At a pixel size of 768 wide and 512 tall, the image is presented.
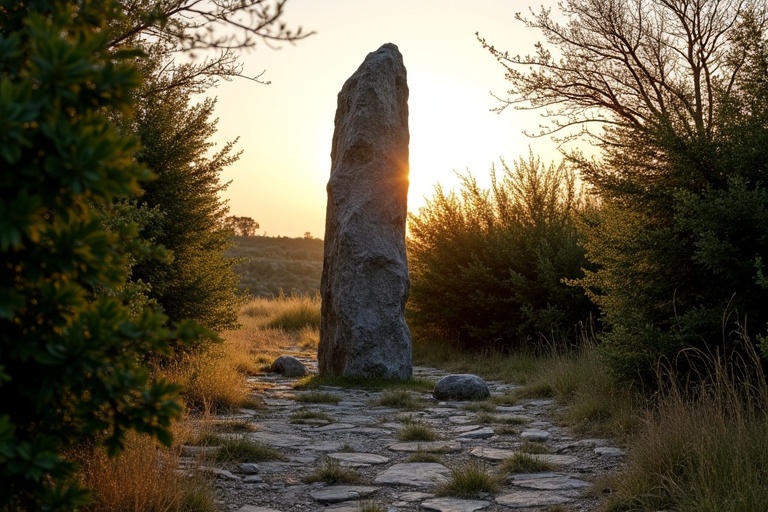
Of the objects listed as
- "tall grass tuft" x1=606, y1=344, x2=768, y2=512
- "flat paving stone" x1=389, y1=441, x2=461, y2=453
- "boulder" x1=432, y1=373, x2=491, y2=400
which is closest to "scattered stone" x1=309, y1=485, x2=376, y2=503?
"flat paving stone" x1=389, y1=441, x2=461, y2=453

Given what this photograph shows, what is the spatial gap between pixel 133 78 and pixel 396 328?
7837 mm

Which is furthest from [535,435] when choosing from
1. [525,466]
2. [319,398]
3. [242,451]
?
[319,398]

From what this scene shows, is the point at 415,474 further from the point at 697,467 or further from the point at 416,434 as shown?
the point at 697,467

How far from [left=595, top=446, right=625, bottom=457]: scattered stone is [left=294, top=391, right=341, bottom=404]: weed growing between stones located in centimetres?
332

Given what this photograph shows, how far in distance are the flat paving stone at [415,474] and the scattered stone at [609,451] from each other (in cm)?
117

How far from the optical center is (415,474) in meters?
4.83

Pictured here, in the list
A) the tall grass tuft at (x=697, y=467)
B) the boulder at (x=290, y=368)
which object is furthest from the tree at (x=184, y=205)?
the tall grass tuft at (x=697, y=467)

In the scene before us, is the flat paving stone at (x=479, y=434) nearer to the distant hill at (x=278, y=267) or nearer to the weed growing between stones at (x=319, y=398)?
the weed growing between stones at (x=319, y=398)

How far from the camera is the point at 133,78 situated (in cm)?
A: 179

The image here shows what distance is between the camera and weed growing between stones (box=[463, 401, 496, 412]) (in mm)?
7544

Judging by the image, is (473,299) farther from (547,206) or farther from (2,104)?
(2,104)

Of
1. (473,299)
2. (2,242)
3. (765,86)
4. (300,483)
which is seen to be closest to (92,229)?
(2,242)

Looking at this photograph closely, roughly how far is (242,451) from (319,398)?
2911 mm

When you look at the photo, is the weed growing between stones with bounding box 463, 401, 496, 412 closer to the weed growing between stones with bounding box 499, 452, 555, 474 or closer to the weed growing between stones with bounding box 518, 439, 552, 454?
the weed growing between stones with bounding box 518, 439, 552, 454
